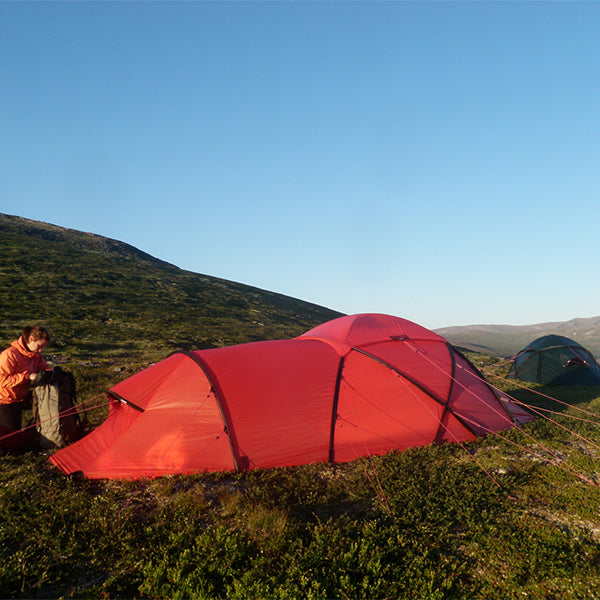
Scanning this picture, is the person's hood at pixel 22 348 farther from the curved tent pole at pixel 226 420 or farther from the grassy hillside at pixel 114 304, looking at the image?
the grassy hillside at pixel 114 304

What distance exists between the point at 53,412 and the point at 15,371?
1.30m

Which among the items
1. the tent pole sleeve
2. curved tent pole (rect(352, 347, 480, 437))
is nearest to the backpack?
the tent pole sleeve

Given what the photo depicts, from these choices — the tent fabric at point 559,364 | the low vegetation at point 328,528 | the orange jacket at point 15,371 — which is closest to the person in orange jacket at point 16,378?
the orange jacket at point 15,371

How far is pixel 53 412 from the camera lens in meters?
9.24

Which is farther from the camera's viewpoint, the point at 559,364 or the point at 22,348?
the point at 559,364

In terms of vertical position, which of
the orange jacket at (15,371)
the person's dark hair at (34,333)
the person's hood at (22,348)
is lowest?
the orange jacket at (15,371)

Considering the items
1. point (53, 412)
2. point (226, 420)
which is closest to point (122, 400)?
point (53, 412)

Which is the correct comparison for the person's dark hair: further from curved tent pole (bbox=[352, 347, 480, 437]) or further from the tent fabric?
the tent fabric

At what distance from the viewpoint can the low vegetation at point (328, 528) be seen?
4918 millimetres

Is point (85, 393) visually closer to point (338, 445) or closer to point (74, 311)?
point (338, 445)

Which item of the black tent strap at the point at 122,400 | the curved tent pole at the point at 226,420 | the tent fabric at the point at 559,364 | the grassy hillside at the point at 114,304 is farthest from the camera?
the grassy hillside at the point at 114,304

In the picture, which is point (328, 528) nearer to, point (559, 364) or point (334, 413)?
point (334, 413)

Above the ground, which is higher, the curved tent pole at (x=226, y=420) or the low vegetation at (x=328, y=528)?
the curved tent pole at (x=226, y=420)

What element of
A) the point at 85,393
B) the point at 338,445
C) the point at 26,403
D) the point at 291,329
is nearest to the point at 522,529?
the point at 338,445
